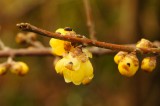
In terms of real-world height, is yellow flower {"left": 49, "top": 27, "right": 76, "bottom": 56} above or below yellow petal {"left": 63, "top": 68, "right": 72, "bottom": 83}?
above

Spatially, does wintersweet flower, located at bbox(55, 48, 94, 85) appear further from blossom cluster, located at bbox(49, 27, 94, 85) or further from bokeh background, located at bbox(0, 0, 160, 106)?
bokeh background, located at bbox(0, 0, 160, 106)

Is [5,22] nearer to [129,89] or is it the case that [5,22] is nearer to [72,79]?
[129,89]

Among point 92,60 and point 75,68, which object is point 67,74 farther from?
point 92,60

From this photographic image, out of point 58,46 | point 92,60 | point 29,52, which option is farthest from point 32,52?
point 92,60

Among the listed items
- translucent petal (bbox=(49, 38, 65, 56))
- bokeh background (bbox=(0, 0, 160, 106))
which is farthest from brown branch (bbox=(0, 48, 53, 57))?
bokeh background (bbox=(0, 0, 160, 106))

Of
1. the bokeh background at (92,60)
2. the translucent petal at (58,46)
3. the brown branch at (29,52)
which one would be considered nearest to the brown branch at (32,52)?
the brown branch at (29,52)

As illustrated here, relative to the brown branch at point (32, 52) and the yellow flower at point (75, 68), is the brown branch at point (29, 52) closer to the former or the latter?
the brown branch at point (32, 52)

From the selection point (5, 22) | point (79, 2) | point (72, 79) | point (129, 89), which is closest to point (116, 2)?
point (79, 2)
